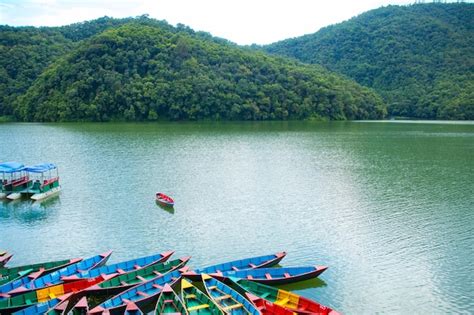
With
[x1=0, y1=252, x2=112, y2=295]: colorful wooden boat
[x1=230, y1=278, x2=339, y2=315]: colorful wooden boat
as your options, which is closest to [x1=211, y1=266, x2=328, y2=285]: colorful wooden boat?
[x1=230, y1=278, x2=339, y2=315]: colorful wooden boat

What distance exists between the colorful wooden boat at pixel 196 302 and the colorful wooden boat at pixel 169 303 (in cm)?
36

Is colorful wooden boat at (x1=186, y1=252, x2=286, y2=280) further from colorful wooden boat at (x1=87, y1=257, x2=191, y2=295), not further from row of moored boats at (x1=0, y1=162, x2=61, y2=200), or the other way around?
row of moored boats at (x1=0, y1=162, x2=61, y2=200)

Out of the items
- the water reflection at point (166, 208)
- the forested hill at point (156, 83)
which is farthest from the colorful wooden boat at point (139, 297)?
the forested hill at point (156, 83)

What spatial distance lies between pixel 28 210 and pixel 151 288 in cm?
1692

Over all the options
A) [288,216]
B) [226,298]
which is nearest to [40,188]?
[288,216]

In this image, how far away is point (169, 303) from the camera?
15.9m

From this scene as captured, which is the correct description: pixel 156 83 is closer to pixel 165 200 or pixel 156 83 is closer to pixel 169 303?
pixel 165 200

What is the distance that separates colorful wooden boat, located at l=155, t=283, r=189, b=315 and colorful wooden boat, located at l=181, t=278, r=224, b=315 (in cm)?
36

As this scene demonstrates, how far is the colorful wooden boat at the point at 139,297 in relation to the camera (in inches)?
599

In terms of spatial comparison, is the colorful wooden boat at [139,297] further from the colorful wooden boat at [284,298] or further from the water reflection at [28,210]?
the water reflection at [28,210]

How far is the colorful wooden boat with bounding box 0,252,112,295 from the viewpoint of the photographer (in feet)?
53.8

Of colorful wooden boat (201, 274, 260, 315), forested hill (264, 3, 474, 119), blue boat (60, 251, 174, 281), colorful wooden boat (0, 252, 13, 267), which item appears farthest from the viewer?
forested hill (264, 3, 474, 119)

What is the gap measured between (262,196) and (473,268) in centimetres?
1637

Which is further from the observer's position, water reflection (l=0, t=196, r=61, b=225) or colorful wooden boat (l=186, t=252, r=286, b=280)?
water reflection (l=0, t=196, r=61, b=225)
